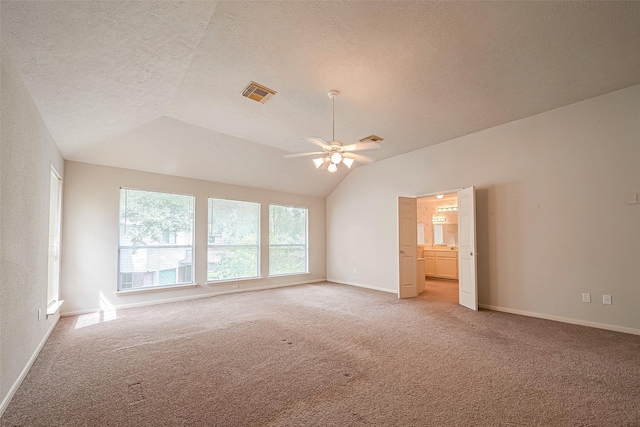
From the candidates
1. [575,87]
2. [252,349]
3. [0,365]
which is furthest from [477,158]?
[0,365]

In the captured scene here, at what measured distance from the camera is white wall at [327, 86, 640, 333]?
374cm

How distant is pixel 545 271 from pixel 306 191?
17.3 ft

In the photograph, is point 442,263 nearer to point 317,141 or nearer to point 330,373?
point 317,141

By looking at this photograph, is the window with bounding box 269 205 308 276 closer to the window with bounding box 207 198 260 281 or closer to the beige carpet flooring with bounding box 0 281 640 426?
the window with bounding box 207 198 260 281

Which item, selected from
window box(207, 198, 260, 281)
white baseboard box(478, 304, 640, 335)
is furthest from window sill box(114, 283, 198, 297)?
white baseboard box(478, 304, 640, 335)

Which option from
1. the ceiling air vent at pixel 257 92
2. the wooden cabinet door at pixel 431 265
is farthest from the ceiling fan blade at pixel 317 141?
the wooden cabinet door at pixel 431 265

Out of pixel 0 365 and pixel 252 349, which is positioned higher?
pixel 0 365

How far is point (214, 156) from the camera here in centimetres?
570

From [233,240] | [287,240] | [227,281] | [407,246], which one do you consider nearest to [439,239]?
[407,246]

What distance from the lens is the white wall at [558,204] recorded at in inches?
147

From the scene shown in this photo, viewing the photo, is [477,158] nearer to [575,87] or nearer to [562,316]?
[575,87]

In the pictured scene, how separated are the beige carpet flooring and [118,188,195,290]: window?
3.70ft

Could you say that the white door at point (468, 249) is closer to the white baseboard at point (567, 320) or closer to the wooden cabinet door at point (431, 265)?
the white baseboard at point (567, 320)

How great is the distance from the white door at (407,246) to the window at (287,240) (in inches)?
113
